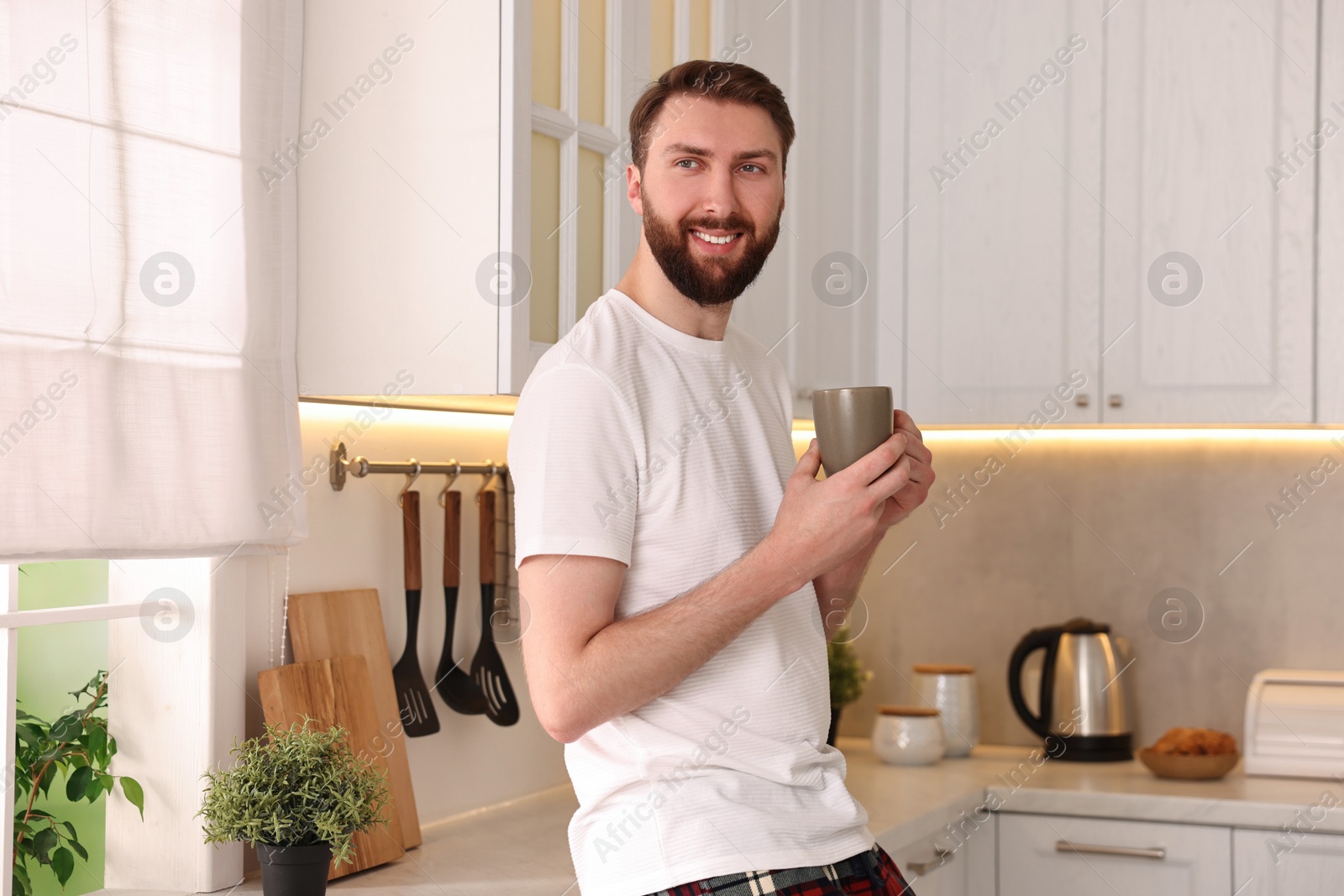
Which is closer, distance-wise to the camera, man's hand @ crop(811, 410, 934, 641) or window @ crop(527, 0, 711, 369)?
man's hand @ crop(811, 410, 934, 641)

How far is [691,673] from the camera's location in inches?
39.1

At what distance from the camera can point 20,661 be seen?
2133 millimetres

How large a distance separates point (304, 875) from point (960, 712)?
1.61m

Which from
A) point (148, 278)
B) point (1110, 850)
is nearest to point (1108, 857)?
point (1110, 850)

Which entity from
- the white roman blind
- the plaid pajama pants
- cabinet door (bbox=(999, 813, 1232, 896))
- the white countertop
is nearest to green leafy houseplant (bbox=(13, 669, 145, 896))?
the white roman blind

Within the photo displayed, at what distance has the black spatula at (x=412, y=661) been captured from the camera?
1806 millimetres

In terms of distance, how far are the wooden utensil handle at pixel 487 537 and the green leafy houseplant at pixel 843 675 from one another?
0.86m

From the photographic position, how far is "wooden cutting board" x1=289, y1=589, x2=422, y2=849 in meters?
1.63

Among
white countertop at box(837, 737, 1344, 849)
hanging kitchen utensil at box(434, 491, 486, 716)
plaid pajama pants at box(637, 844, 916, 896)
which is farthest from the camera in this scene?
white countertop at box(837, 737, 1344, 849)

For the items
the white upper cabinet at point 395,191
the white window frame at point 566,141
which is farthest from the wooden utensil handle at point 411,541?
the white window frame at point 566,141

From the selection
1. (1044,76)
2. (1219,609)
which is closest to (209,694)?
(1044,76)

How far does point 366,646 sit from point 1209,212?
1.63 metres

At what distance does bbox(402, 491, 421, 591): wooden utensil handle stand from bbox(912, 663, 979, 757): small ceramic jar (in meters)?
1.22

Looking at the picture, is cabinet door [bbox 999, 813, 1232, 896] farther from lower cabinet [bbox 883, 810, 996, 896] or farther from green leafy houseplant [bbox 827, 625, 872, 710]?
green leafy houseplant [bbox 827, 625, 872, 710]
